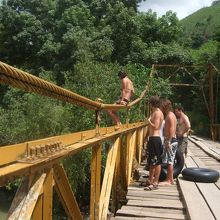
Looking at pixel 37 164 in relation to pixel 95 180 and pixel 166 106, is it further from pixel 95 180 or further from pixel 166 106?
pixel 166 106

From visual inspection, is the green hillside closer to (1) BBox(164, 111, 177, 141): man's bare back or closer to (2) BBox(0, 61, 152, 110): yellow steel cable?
(1) BBox(164, 111, 177, 141): man's bare back

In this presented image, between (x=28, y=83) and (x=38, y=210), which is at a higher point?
(x=28, y=83)

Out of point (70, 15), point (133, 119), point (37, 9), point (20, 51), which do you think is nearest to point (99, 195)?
point (133, 119)

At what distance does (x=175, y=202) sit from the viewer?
481 cm

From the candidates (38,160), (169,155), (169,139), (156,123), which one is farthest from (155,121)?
(38,160)

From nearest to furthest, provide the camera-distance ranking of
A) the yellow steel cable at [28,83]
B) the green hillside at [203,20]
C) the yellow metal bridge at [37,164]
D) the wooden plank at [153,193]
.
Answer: the yellow steel cable at [28,83], the yellow metal bridge at [37,164], the wooden plank at [153,193], the green hillside at [203,20]

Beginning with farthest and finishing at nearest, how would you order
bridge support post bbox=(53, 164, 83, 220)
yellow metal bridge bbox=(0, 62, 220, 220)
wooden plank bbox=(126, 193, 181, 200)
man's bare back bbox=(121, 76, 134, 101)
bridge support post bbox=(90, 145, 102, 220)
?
man's bare back bbox=(121, 76, 134, 101), wooden plank bbox=(126, 193, 181, 200), bridge support post bbox=(90, 145, 102, 220), bridge support post bbox=(53, 164, 83, 220), yellow metal bridge bbox=(0, 62, 220, 220)

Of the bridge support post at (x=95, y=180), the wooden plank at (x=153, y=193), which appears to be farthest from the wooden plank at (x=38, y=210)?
the wooden plank at (x=153, y=193)

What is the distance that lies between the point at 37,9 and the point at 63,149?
26373 millimetres

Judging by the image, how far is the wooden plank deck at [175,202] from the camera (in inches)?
166

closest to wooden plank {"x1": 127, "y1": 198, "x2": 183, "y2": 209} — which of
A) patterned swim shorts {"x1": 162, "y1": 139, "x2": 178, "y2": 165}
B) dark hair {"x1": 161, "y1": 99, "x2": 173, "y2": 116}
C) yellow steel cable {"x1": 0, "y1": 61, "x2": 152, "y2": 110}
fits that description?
patterned swim shorts {"x1": 162, "y1": 139, "x2": 178, "y2": 165}

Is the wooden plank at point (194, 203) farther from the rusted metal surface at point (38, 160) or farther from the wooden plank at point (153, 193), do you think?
the rusted metal surface at point (38, 160)

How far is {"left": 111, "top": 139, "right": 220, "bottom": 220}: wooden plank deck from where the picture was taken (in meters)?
4.22

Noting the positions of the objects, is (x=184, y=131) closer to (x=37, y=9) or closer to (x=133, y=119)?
(x=133, y=119)
